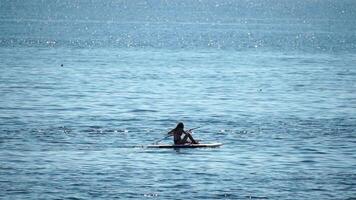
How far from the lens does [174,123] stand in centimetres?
5847

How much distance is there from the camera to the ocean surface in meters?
39.9

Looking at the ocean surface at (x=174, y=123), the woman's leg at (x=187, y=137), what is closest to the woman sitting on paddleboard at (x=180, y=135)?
the woman's leg at (x=187, y=137)

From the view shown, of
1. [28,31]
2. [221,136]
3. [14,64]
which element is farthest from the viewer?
[28,31]

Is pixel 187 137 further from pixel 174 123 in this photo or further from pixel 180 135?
pixel 174 123

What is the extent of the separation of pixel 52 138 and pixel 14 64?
47.6 m

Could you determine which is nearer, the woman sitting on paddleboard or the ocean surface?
the ocean surface

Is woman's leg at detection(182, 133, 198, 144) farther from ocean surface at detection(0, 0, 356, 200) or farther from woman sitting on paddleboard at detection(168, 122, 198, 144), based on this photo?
ocean surface at detection(0, 0, 356, 200)

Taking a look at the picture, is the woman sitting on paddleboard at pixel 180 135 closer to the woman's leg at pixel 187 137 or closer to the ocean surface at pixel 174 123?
the woman's leg at pixel 187 137

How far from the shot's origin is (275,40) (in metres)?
153

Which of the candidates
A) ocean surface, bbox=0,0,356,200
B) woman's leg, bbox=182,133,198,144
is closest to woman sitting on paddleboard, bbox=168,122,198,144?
woman's leg, bbox=182,133,198,144

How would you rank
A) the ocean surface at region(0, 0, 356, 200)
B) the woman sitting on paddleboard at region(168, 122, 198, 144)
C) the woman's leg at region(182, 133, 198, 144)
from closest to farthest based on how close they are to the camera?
the ocean surface at region(0, 0, 356, 200) → the woman sitting on paddleboard at region(168, 122, 198, 144) → the woman's leg at region(182, 133, 198, 144)

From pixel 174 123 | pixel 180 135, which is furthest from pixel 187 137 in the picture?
pixel 174 123

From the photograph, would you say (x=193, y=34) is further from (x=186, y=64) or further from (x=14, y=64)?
(x=14, y=64)

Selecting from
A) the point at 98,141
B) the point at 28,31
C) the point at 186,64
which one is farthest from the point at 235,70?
the point at 28,31
